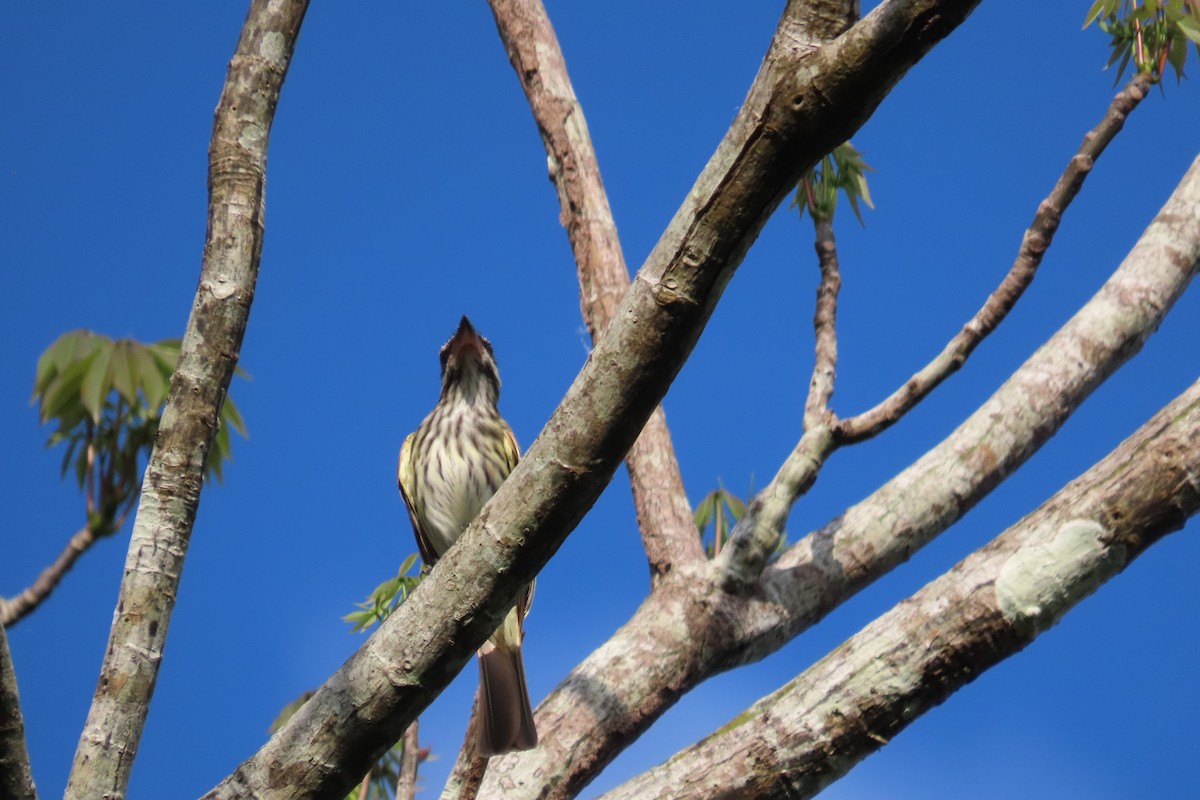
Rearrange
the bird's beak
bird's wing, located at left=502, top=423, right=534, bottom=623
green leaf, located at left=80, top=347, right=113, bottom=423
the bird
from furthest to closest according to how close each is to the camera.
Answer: the bird's beak
the bird
bird's wing, located at left=502, top=423, right=534, bottom=623
green leaf, located at left=80, top=347, right=113, bottom=423

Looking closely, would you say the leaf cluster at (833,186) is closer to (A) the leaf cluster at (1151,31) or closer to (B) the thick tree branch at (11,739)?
(A) the leaf cluster at (1151,31)

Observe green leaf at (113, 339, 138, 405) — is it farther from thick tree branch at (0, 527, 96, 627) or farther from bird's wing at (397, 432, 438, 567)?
bird's wing at (397, 432, 438, 567)

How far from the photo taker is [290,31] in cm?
314

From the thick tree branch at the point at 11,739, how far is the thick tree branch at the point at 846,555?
149cm

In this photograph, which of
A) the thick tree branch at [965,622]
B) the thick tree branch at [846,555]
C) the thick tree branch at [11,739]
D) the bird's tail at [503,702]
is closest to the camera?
the thick tree branch at [11,739]

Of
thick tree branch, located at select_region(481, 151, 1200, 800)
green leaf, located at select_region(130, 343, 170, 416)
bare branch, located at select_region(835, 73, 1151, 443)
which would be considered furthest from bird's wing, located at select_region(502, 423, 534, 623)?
green leaf, located at select_region(130, 343, 170, 416)

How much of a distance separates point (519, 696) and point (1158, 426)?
6.54 feet

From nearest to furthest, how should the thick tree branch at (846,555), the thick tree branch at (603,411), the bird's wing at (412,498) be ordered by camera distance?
the thick tree branch at (603,411) < the thick tree branch at (846,555) < the bird's wing at (412,498)

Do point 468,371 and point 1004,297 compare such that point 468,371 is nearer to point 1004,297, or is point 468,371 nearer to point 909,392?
point 909,392

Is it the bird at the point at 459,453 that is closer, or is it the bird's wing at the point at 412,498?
the bird at the point at 459,453

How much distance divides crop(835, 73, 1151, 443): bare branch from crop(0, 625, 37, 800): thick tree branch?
2.26 meters

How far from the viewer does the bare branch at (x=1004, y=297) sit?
11.7ft

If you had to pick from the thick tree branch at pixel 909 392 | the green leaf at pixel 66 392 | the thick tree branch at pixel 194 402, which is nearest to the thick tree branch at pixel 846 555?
the thick tree branch at pixel 909 392

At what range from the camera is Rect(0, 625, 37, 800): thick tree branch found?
213 cm
